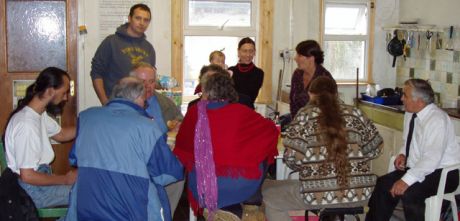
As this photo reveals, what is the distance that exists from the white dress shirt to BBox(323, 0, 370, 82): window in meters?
2.54

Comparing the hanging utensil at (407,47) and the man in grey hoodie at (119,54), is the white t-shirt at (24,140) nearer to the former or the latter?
the man in grey hoodie at (119,54)

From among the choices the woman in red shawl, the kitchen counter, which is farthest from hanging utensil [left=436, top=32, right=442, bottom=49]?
the woman in red shawl

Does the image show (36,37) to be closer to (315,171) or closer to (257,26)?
(257,26)

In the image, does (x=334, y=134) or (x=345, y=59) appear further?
(x=345, y=59)

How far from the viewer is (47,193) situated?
295cm

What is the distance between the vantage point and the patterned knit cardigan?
2885 mm

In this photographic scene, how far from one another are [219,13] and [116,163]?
3.14 m

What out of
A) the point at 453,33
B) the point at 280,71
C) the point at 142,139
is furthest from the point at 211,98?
the point at 453,33

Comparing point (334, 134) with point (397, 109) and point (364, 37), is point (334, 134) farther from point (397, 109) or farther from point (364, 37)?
point (364, 37)

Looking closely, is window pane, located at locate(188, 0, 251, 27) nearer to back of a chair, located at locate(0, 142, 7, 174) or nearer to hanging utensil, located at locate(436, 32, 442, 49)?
hanging utensil, located at locate(436, 32, 442, 49)

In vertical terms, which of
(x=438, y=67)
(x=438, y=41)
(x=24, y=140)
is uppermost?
(x=438, y=41)

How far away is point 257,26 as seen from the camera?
5.39 meters

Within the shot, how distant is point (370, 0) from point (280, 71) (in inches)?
48.0

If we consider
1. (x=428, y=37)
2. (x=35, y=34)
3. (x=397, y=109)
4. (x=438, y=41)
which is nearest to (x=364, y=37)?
(x=428, y=37)
